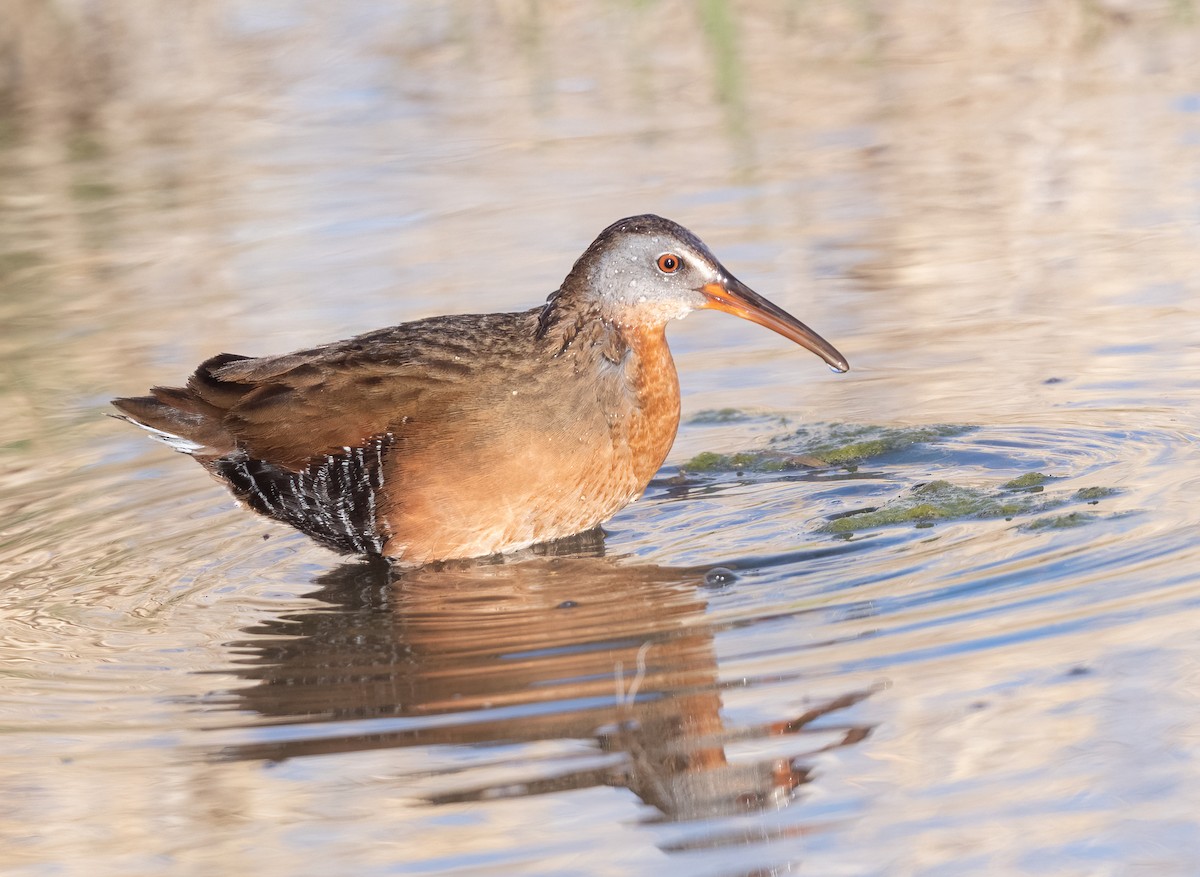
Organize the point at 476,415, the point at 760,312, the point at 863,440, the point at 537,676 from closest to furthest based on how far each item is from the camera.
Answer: the point at 537,676 → the point at 476,415 → the point at 760,312 → the point at 863,440

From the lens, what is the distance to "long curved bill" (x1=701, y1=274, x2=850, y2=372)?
22.3 ft

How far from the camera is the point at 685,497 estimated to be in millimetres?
6984

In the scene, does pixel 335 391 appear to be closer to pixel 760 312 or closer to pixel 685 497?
pixel 685 497

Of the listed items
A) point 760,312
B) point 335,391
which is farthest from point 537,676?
point 760,312

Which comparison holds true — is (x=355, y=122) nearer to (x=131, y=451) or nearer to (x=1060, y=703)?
(x=131, y=451)

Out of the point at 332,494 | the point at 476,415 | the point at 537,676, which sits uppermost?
the point at 476,415

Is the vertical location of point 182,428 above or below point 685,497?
above

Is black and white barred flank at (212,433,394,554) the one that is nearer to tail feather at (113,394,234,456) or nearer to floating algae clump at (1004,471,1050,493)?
tail feather at (113,394,234,456)

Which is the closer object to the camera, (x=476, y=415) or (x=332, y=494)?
(x=476, y=415)

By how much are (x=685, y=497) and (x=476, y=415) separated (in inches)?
38.4

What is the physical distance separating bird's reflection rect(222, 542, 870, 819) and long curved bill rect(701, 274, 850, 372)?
38.7 inches

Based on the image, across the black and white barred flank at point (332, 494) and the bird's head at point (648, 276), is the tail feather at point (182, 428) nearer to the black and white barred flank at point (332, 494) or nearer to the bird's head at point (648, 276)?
the black and white barred flank at point (332, 494)

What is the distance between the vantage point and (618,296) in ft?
22.1

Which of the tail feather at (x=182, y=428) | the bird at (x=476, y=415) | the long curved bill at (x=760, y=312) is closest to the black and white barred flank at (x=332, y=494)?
the bird at (x=476, y=415)
